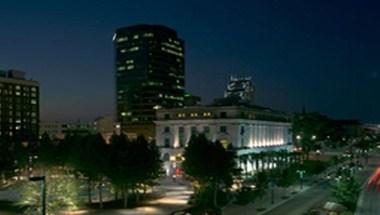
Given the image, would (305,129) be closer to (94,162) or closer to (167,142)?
(167,142)

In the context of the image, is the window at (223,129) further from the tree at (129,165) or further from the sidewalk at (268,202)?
the tree at (129,165)

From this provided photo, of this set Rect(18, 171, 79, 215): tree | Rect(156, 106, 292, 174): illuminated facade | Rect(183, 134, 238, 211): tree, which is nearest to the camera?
Rect(18, 171, 79, 215): tree

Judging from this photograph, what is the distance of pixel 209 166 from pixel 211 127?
159ft

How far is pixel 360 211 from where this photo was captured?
6031 cm

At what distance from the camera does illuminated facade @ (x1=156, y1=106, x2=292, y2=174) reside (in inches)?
4596

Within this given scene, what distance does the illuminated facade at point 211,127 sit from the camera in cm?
11675

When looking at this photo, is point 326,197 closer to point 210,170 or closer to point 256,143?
point 210,170

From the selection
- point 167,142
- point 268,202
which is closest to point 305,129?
point 167,142

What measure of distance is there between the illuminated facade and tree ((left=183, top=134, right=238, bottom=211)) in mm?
44196

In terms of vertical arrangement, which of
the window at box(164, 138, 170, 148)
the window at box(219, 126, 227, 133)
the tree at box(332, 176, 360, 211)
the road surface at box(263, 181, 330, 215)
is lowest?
the road surface at box(263, 181, 330, 215)

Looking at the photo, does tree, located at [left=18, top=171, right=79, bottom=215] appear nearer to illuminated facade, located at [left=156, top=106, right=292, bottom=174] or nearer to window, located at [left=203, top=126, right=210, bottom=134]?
illuminated facade, located at [left=156, top=106, right=292, bottom=174]

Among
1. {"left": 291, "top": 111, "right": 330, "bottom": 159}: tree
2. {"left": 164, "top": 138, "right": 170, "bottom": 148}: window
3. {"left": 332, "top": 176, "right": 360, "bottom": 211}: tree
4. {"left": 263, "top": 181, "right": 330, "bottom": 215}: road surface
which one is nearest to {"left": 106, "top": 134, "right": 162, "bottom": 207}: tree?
{"left": 263, "top": 181, "right": 330, "bottom": 215}: road surface

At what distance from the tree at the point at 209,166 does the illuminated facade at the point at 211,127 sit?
145ft

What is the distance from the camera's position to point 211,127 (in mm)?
117812
